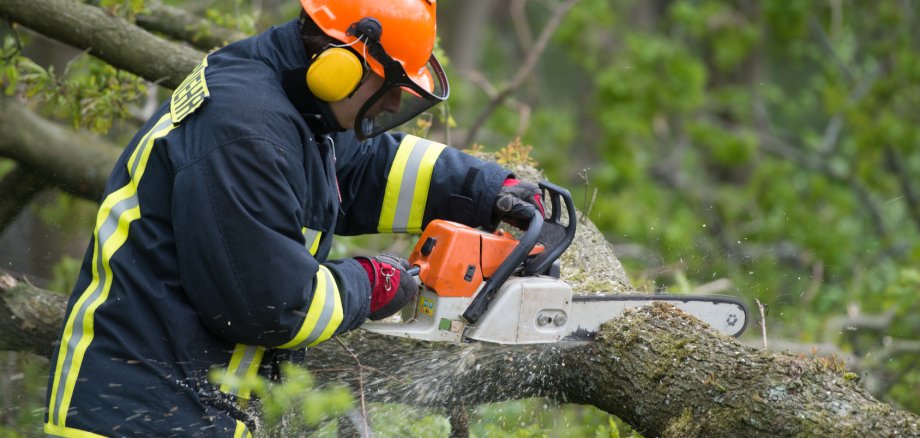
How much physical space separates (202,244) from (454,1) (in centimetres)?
997

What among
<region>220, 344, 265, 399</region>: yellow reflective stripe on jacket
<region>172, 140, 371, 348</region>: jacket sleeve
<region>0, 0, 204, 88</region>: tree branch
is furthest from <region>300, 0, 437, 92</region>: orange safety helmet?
<region>0, 0, 204, 88</region>: tree branch

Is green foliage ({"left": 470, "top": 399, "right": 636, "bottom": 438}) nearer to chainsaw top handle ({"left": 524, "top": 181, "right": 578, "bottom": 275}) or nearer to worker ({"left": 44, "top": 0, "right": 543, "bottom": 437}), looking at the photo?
chainsaw top handle ({"left": 524, "top": 181, "right": 578, "bottom": 275})

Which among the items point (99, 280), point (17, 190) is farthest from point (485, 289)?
point (17, 190)

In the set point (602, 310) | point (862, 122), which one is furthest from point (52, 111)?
point (862, 122)

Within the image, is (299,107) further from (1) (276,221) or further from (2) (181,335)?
(2) (181,335)

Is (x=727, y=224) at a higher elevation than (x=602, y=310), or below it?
below

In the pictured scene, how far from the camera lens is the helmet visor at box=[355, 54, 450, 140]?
2.67 metres

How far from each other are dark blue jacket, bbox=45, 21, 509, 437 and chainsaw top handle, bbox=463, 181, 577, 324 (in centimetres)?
37

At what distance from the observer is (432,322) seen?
9.36ft

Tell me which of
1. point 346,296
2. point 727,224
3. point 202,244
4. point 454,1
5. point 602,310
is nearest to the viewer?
point 202,244

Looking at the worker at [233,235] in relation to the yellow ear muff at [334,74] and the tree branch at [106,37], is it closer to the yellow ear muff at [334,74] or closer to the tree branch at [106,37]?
the yellow ear muff at [334,74]

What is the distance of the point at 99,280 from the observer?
2.56 meters

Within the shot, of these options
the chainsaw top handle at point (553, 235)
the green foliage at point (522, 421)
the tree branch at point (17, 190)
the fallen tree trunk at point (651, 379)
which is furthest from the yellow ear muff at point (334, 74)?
the tree branch at point (17, 190)

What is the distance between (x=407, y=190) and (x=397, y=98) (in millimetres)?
519
